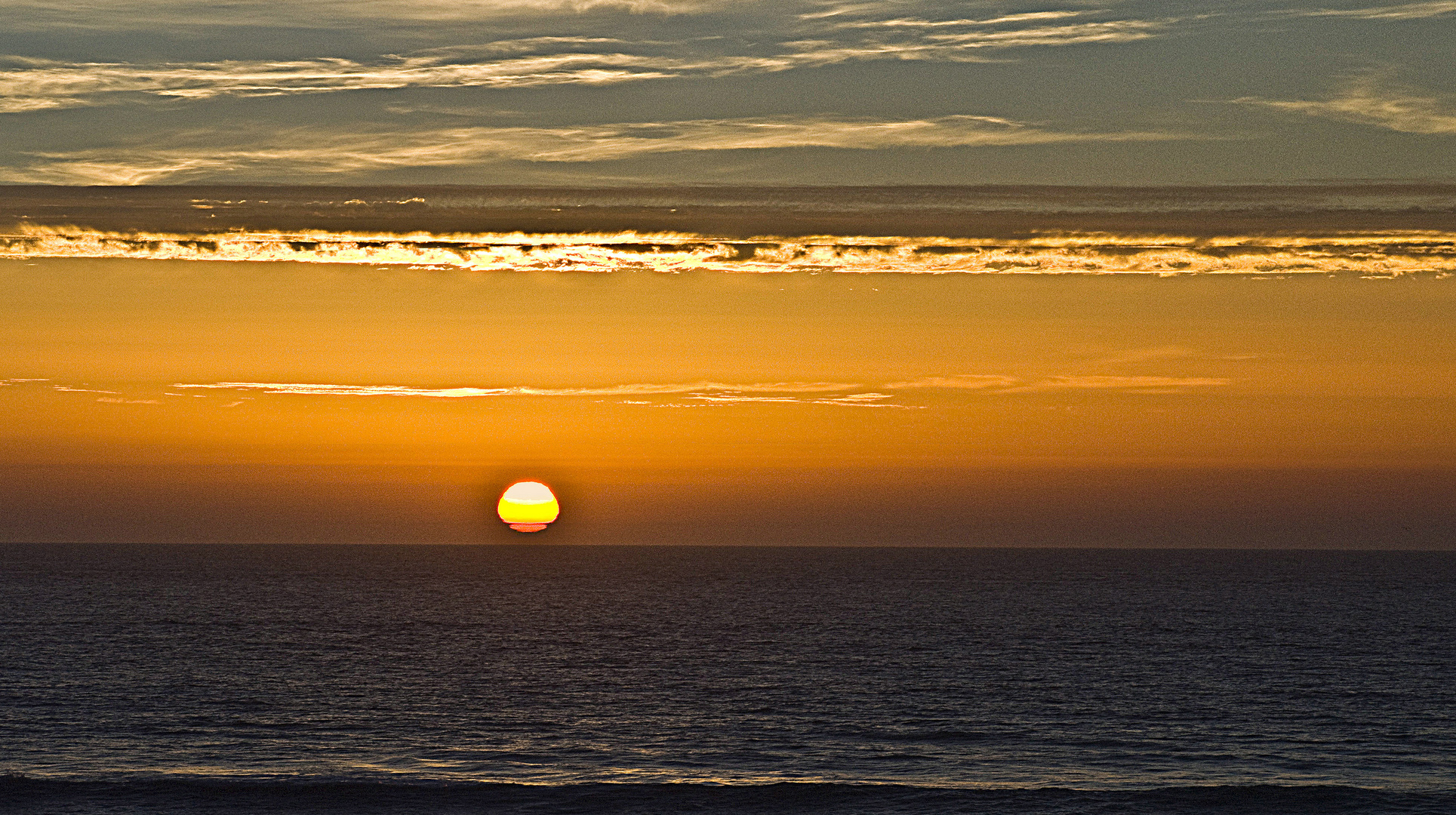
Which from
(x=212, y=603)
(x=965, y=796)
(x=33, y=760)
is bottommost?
(x=965, y=796)

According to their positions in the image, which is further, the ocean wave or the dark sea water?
the dark sea water

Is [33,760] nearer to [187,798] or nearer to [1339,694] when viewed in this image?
[187,798]

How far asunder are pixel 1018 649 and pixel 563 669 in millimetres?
36387

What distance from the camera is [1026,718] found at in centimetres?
6662

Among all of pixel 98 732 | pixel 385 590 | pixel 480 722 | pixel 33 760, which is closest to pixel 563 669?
pixel 480 722

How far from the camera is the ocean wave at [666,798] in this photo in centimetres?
4744

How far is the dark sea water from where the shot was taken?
49750 mm

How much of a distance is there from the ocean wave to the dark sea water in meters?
0.16

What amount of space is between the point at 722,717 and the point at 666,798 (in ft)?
57.7

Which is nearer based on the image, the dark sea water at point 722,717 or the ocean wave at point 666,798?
the ocean wave at point 666,798

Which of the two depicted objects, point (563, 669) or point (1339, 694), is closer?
point (1339, 694)

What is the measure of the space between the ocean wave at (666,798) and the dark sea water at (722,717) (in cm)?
16

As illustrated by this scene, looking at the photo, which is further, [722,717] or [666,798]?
[722,717]

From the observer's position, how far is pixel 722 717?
6694 centimetres
